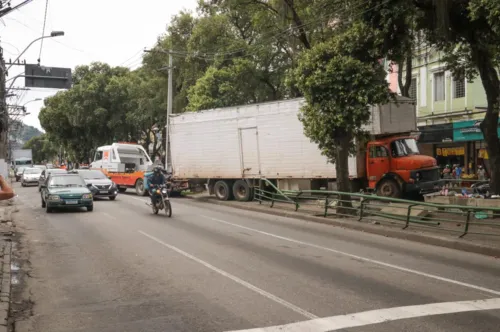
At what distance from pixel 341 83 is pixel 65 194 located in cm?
1037

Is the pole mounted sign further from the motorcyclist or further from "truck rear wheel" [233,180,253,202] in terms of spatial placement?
the motorcyclist

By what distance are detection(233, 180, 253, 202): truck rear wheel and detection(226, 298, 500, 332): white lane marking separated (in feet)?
52.8

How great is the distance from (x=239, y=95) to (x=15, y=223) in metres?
17.3

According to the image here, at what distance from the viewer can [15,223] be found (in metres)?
15.6

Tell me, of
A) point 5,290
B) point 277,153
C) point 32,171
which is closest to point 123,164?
point 277,153

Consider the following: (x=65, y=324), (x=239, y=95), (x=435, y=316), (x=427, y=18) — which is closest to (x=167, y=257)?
(x=65, y=324)

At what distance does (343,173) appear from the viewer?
16.2 m

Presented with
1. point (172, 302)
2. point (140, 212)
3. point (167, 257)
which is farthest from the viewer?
point (140, 212)

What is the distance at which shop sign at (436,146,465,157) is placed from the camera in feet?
92.1

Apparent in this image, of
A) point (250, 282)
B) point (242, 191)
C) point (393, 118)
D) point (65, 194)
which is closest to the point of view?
point (250, 282)

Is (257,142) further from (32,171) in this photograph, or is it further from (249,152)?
(32,171)

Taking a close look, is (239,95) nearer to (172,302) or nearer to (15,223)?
(15,223)

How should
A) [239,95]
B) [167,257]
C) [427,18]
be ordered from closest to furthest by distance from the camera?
[167,257] < [427,18] < [239,95]

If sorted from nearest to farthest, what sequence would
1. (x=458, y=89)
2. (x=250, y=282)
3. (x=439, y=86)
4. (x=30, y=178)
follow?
(x=250, y=282) < (x=458, y=89) < (x=439, y=86) < (x=30, y=178)
